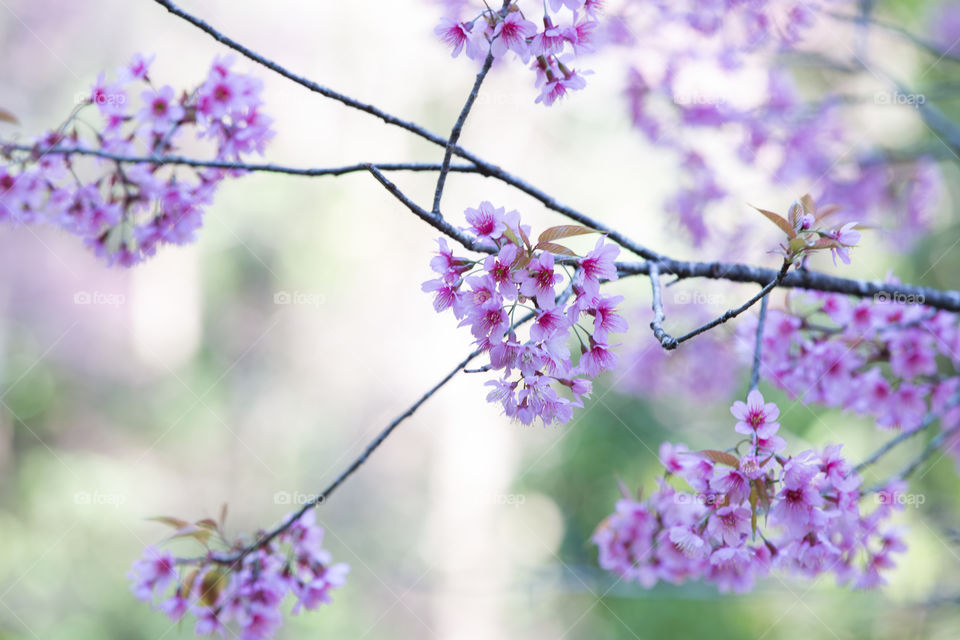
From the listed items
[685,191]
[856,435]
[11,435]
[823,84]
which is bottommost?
[11,435]

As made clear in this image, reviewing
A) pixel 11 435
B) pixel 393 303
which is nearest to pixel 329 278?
pixel 393 303

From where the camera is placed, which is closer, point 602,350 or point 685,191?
point 602,350

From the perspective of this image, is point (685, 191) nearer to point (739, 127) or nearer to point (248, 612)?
point (739, 127)

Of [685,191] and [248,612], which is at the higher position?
[685,191]

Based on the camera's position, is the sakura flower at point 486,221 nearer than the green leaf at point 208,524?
Yes

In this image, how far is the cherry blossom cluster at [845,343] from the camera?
5.32 feet

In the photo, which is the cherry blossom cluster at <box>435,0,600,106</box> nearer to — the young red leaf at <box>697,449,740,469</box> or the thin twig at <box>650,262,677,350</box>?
the thin twig at <box>650,262,677,350</box>

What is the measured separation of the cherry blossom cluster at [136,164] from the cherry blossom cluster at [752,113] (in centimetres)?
193

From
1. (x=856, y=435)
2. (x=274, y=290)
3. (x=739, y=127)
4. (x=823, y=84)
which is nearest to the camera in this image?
(x=739, y=127)

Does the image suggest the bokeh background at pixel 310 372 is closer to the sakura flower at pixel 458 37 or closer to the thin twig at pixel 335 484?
the thin twig at pixel 335 484

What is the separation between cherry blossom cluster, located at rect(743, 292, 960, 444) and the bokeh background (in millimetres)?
4078

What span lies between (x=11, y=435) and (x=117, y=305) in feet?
6.46

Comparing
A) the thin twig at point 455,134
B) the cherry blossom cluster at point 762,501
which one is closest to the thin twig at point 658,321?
the cherry blossom cluster at point 762,501

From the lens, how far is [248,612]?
1.46 metres
